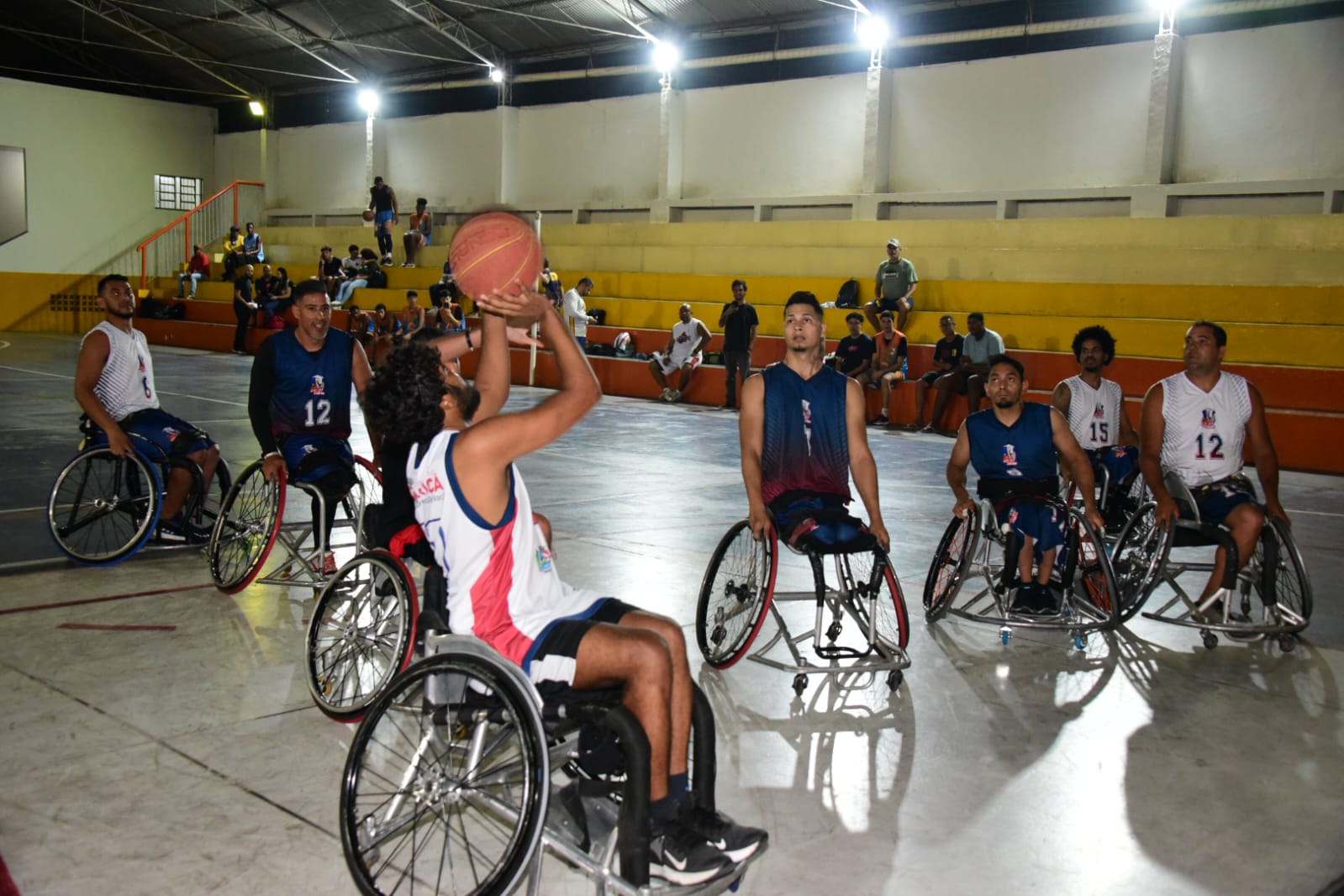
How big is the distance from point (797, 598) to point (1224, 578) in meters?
1.83

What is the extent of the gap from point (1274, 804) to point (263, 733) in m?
3.00

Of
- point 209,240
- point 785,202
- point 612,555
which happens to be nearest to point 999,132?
point 785,202

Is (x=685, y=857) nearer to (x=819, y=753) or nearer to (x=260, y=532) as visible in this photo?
(x=819, y=753)

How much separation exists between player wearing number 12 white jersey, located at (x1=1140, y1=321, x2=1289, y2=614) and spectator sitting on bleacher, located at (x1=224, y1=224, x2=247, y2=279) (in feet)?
72.3

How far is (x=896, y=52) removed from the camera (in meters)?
19.0

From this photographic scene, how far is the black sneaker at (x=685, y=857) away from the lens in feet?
8.61

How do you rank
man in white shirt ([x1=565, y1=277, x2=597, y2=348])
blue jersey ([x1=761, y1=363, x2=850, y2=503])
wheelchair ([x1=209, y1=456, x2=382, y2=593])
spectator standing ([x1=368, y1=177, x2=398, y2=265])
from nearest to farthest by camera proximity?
blue jersey ([x1=761, y1=363, x2=850, y2=503]) < wheelchair ([x1=209, y1=456, x2=382, y2=593]) < man in white shirt ([x1=565, y1=277, x2=597, y2=348]) < spectator standing ([x1=368, y1=177, x2=398, y2=265])

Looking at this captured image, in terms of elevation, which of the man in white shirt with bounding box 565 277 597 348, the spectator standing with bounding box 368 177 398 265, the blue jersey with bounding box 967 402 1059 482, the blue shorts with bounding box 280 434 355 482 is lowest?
the blue shorts with bounding box 280 434 355 482

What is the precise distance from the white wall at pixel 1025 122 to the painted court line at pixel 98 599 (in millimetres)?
14532

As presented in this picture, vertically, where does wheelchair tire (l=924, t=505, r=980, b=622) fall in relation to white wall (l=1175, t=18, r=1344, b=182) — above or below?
below

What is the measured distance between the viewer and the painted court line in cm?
500

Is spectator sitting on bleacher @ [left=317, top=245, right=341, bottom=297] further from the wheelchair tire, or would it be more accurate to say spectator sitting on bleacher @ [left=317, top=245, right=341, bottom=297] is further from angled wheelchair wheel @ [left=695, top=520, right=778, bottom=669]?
angled wheelchair wheel @ [left=695, top=520, right=778, bottom=669]

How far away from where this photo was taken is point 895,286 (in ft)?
50.2

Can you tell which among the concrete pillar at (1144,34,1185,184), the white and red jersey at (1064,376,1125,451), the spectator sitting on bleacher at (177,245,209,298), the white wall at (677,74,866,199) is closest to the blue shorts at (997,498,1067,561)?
the white and red jersey at (1064,376,1125,451)
